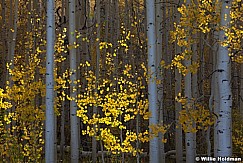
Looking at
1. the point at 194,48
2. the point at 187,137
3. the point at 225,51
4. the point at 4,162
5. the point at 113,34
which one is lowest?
the point at 4,162

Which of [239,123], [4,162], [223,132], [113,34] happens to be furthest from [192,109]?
[113,34]

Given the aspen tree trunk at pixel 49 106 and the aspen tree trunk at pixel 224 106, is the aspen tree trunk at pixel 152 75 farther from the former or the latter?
the aspen tree trunk at pixel 49 106

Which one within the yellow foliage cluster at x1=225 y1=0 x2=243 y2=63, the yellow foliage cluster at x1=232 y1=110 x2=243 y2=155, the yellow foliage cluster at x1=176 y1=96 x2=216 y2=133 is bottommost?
the yellow foliage cluster at x1=232 y1=110 x2=243 y2=155

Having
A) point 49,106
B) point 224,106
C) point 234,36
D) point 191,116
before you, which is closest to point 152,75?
point 191,116

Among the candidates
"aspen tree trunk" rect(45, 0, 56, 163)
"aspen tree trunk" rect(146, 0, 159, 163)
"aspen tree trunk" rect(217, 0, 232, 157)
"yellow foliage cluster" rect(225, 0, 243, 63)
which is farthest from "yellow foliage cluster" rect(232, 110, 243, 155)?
"aspen tree trunk" rect(45, 0, 56, 163)

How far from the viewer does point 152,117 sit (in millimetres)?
7352

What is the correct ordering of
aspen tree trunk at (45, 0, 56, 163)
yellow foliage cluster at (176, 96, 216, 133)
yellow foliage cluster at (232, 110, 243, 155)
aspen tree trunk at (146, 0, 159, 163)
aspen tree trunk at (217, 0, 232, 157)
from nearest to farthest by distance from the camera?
aspen tree trunk at (217, 0, 232, 157)
aspen tree trunk at (146, 0, 159, 163)
aspen tree trunk at (45, 0, 56, 163)
yellow foliage cluster at (176, 96, 216, 133)
yellow foliage cluster at (232, 110, 243, 155)

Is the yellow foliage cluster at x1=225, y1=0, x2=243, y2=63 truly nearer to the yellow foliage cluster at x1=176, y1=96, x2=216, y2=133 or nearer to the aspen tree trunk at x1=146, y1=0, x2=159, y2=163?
the yellow foliage cluster at x1=176, y1=96, x2=216, y2=133

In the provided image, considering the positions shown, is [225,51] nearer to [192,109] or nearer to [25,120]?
[192,109]

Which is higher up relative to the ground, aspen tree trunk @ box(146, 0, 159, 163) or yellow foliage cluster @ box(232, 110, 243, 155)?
aspen tree trunk @ box(146, 0, 159, 163)

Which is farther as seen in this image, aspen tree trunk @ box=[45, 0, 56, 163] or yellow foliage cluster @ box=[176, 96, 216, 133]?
yellow foliage cluster @ box=[176, 96, 216, 133]

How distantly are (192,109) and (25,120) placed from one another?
4248 millimetres

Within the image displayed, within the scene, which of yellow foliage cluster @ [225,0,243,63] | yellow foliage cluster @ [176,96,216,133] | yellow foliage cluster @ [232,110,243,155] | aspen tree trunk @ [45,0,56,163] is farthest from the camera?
yellow foliage cluster @ [232,110,243,155]

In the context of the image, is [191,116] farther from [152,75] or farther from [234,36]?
[234,36]
